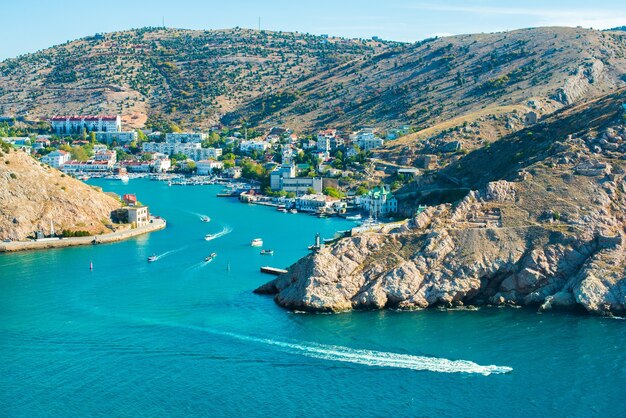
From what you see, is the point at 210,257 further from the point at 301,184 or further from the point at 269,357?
the point at 301,184

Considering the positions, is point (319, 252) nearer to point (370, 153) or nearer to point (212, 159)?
point (370, 153)

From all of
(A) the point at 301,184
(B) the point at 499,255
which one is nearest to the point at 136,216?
(A) the point at 301,184

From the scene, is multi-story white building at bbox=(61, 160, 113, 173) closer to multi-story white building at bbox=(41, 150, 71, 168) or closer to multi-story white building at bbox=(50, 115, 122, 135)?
multi-story white building at bbox=(41, 150, 71, 168)

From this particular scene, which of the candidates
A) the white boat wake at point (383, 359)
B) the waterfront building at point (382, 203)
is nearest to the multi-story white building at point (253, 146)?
the waterfront building at point (382, 203)

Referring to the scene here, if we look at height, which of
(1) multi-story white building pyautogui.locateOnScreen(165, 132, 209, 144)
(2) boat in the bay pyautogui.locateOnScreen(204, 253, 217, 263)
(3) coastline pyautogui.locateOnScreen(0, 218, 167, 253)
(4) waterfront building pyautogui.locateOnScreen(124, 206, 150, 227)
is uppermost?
(1) multi-story white building pyautogui.locateOnScreen(165, 132, 209, 144)

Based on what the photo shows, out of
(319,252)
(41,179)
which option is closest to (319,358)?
(319,252)

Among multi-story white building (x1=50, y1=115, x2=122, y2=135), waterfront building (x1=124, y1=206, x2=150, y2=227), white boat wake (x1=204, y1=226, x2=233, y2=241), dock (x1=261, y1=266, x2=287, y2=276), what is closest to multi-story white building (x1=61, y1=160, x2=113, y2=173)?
multi-story white building (x1=50, y1=115, x2=122, y2=135)
